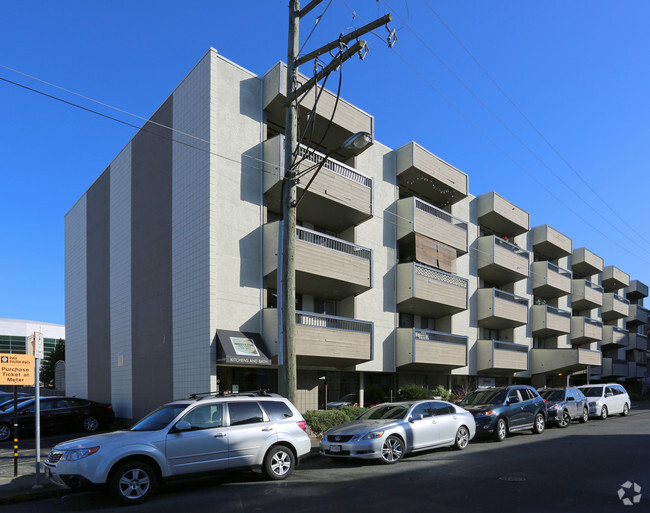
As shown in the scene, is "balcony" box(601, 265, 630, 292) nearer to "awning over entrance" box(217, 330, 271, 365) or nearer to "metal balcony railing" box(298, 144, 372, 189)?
"metal balcony railing" box(298, 144, 372, 189)

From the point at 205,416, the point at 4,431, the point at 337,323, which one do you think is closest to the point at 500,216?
the point at 337,323

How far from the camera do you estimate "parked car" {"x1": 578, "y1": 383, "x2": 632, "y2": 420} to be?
81.1ft

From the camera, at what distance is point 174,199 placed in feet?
64.0

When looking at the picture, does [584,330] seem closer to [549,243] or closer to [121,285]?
[549,243]

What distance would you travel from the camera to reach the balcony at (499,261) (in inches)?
1211

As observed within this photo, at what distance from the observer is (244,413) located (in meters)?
10.4

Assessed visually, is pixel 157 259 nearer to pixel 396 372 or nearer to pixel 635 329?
pixel 396 372

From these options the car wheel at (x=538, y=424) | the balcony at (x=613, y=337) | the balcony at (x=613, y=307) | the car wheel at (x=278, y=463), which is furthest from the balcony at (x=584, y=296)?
the car wheel at (x=278, y=463)

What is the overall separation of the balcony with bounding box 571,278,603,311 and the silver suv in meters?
39.7

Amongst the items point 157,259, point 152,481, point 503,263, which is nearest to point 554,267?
point 503,263

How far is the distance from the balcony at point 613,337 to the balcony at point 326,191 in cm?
3895

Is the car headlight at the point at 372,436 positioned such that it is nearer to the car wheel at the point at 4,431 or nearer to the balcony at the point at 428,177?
the car wheel at the point at 4,431

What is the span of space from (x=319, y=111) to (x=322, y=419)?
10966 millimetres

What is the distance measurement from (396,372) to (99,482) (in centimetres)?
1763
